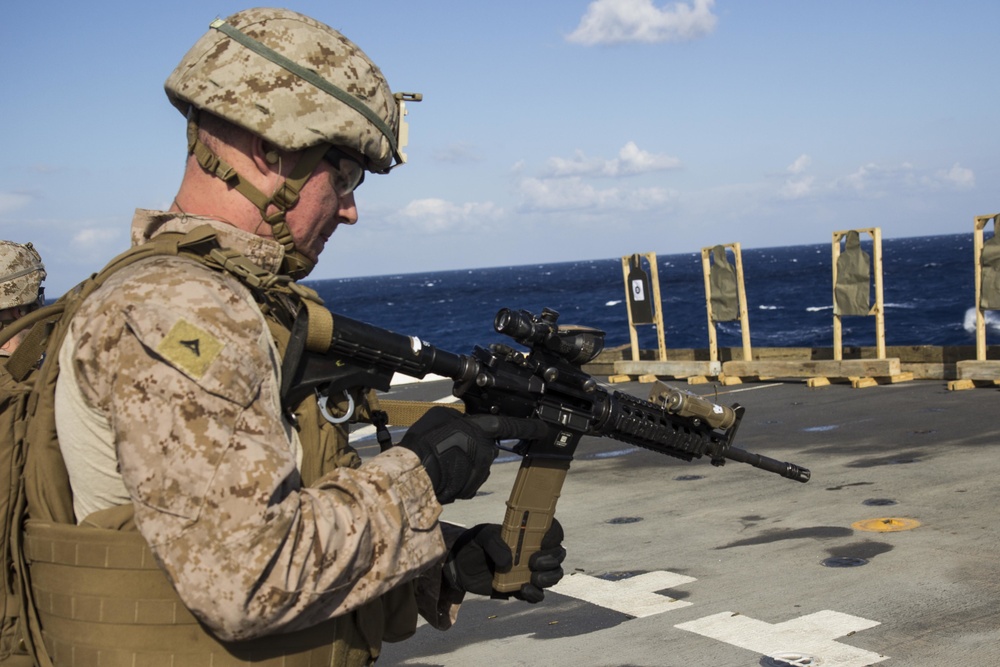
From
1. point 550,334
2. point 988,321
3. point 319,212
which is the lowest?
point 988,321

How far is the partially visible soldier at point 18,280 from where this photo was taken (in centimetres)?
609

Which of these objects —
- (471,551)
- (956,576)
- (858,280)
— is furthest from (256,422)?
(858,280)

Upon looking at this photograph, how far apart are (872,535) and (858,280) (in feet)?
32.5

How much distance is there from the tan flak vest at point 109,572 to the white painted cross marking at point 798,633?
138 inches

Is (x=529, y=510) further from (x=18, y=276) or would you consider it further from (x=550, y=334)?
(x=18, y=276)

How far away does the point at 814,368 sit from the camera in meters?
15.9

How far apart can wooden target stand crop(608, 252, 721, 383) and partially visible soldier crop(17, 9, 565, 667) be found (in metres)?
14.6

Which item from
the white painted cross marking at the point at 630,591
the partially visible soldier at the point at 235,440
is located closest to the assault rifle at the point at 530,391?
the partially visible soldier at the point at 235,440

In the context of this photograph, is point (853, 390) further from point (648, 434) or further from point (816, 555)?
point (648, 434)

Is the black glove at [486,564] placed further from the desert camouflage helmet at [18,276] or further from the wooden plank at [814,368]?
the wooden plank at [814,368]

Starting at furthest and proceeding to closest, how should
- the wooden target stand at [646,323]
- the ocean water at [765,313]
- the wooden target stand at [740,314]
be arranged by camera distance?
1. the ocean water at [765,313]
2. the wooden target stand at [646,323]
3. the wooden target stand at [740,314]

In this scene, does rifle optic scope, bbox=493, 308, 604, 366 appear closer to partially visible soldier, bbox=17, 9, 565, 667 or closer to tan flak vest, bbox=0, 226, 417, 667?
partially visible soldier, bbox=17, 9, 565, 667

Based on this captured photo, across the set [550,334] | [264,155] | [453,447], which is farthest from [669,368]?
[264,155]

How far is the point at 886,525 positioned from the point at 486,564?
196 inches
